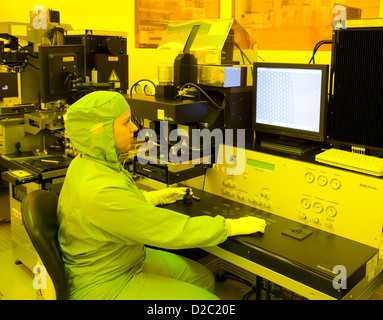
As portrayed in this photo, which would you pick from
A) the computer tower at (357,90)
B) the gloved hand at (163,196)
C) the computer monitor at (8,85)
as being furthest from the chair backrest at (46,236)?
the computer monitor at (8,85)

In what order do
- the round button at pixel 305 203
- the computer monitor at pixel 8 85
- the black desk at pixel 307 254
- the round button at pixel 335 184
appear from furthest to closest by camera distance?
the computer monitor at pixel 8 85
the round button at pixel 305 203
the round button at pixel 335 184
the black desk at pixel 307 254

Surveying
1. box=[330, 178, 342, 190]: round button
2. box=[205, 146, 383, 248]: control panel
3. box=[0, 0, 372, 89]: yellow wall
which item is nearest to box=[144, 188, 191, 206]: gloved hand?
box=[205, 146, 383, 248]: control panel

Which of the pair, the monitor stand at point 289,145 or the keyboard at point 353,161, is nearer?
the keyboard at point 353,161

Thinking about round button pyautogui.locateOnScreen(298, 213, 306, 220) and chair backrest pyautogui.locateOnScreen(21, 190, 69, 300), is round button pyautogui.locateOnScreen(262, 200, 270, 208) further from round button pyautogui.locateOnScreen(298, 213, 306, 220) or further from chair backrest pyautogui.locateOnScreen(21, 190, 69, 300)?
chair backrest pyautogui.locateOnScreen(21, 190, 69, 300)

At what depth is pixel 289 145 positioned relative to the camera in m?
1.93

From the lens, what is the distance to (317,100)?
174 cm

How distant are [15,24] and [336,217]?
8.46ft

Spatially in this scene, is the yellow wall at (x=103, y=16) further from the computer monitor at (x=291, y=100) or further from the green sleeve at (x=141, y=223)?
the green sleeve at (x=141, y=223)

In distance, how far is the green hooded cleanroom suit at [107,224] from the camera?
1499 millimetres

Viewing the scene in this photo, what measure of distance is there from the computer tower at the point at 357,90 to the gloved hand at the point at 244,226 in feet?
1.61

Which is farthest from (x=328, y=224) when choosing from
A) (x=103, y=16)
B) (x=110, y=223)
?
(x=103, y=16)

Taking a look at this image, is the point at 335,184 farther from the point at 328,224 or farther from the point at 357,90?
the point at 357,90

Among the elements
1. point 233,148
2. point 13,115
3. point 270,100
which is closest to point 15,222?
→ point 13,115

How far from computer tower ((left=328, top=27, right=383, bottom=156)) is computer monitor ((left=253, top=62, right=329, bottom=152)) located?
0.06 metres
